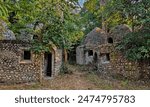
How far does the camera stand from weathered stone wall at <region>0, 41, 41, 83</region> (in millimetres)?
16266

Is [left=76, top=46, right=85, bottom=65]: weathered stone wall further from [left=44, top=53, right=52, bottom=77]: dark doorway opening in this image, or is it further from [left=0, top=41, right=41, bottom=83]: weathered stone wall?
[left=0, top=41, right=41, bottom=83]: weathered stone wall

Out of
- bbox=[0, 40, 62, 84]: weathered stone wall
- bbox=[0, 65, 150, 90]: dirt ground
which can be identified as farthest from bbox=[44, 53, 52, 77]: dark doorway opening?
bbox=[0, 40, 62, 84]: weathered stone wall

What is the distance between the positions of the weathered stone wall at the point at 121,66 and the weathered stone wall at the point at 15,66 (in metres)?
4.83

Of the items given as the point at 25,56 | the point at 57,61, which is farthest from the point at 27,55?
the point at 57,61

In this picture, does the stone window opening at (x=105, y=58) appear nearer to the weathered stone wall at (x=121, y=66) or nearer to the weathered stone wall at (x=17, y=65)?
the weathered stone wall at (x=121, y=66)

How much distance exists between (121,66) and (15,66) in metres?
6.62

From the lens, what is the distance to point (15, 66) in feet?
53.9

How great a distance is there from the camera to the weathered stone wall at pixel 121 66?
54.2ft

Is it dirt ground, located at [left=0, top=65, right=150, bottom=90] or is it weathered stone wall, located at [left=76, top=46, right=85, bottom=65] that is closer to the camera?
dirt ground, located at [left=0, top=65, right=150, bottom=90]

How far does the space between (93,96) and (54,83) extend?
11.2 meters

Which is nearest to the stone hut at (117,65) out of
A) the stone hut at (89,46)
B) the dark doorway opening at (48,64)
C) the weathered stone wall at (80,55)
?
the dark doorway opening at (48,64)

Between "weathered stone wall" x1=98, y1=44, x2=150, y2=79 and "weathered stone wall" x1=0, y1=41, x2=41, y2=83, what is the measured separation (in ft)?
15.8

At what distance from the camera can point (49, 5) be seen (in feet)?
56.0

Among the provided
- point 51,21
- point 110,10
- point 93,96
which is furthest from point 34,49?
point 93,96
